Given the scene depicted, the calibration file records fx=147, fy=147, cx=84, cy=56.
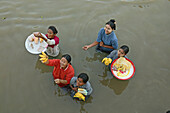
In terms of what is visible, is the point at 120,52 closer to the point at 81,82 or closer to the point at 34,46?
the point at 81,82

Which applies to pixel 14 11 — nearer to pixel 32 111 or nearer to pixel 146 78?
pixel 32 111

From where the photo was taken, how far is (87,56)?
3.36 m

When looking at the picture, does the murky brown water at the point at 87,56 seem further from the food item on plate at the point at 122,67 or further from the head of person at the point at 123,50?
the head of person at the point at 123,50

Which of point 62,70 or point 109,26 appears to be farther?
point 109,26

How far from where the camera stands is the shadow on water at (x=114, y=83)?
3.02 metres

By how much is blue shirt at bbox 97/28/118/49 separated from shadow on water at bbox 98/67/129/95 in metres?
0.66

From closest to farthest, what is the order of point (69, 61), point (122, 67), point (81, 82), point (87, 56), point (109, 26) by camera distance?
point (81, 82)
point (69, 61)
point (109, 26)
point (122, 67)
point (87, 56)

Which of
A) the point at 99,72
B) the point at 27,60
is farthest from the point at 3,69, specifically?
the point at 99,72

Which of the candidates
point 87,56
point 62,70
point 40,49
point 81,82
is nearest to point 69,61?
point 62,70

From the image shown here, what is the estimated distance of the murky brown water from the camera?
2809 millimetres

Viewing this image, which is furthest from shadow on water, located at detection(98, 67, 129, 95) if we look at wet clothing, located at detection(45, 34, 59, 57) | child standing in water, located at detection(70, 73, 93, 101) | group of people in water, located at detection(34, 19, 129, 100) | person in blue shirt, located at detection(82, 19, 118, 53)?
wet clothing, located at detection(45, 34, 59, 57)

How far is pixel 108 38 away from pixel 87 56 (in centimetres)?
75

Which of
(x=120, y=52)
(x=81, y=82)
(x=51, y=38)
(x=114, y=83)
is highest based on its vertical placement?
(x=51, y=38)

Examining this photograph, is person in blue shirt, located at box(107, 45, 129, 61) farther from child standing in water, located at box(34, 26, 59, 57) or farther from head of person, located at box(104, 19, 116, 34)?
child standing in water, located at box(34, 26, 59, 57)
